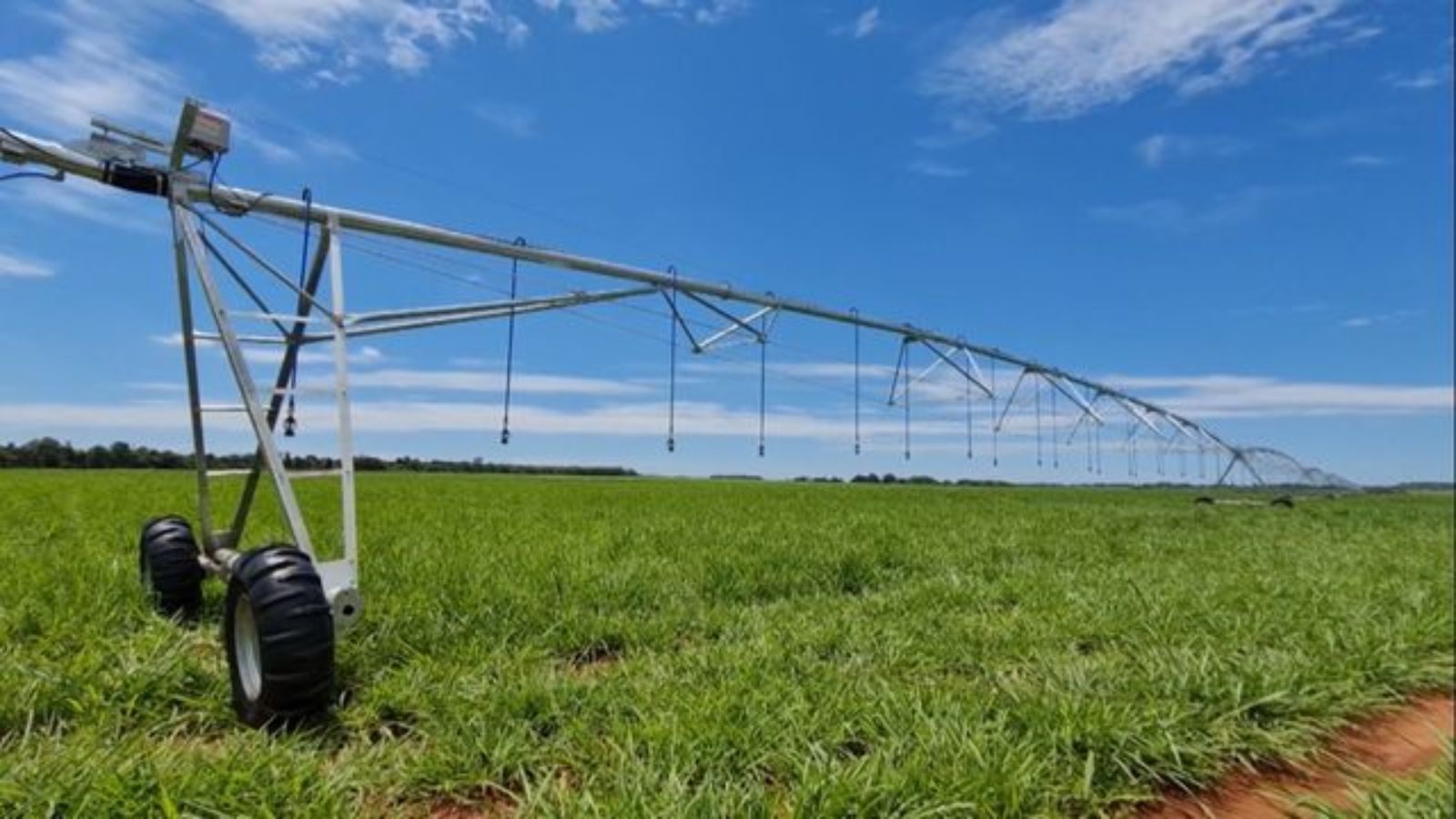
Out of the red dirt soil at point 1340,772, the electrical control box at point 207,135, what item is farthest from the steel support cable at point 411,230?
the red dirt soil at point 1340,772

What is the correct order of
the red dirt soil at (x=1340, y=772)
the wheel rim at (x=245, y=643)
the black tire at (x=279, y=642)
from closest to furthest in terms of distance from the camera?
the red dirt soil at (x=1340, y=772) < the black tire at (x=279, y=642) < the wheel rim at (x=245, y=643)

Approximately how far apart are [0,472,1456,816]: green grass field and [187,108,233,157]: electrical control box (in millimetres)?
3433

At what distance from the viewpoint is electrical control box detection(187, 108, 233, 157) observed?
6.23 metres

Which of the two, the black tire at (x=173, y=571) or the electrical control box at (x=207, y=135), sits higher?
the electrical control box at (x=207, y=135)

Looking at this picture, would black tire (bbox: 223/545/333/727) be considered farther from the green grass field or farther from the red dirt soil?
the red dirt soil

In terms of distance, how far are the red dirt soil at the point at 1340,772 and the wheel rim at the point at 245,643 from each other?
4.63 m

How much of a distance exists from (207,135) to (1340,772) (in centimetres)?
815

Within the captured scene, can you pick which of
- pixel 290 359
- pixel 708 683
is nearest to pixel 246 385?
pixel 290 359

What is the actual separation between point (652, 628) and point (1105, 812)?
13.0 feet

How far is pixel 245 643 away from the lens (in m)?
5.01

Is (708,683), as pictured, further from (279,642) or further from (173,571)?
(173,571)

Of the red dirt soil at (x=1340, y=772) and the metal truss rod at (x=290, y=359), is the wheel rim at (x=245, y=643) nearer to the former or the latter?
the metal truss rod at (x=290, y=359)

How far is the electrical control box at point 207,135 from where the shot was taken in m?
6.23

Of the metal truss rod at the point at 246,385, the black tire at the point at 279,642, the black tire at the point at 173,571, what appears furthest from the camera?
the black tire at the point at 173,571
